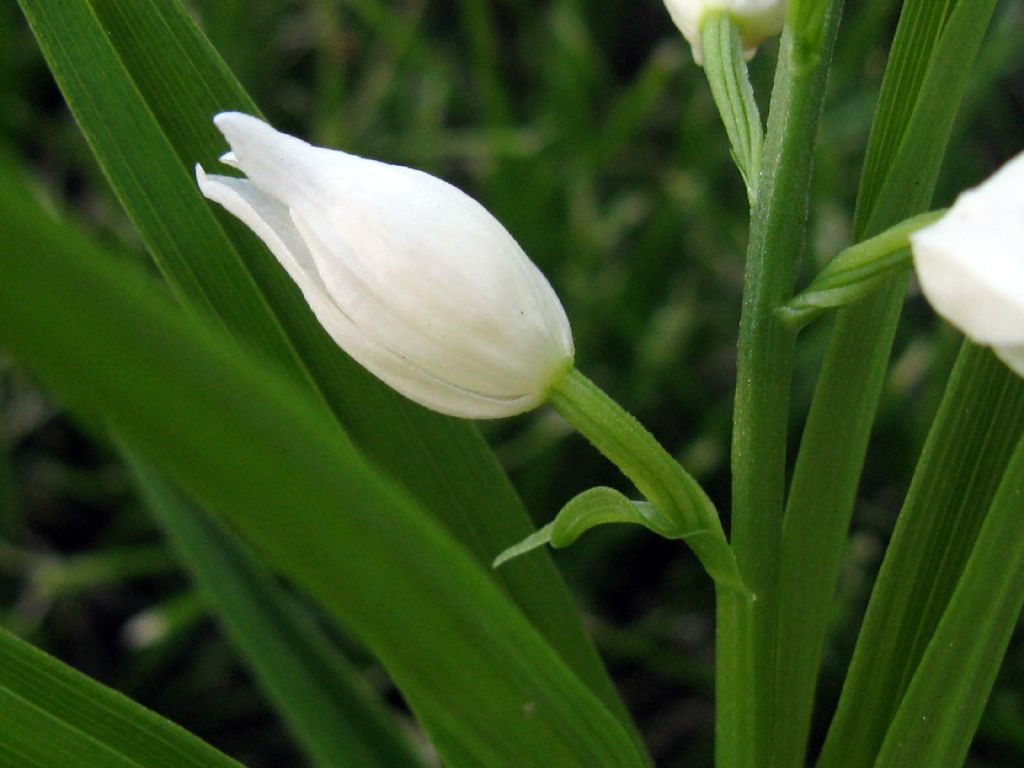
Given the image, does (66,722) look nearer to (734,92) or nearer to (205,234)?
(205,234)

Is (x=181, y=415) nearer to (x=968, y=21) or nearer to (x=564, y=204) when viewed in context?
(x=968, y=21)

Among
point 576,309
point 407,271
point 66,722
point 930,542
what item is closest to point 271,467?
point 407,271

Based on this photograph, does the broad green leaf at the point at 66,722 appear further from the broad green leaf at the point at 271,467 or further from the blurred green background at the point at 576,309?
the blurred green background at the point at 576,309

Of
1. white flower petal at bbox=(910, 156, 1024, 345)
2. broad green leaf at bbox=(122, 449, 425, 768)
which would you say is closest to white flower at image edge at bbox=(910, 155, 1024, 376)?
white flower petal at bbox=(910, 156, 1024, 345)

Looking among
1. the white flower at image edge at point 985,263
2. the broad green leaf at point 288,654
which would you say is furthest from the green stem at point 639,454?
the broad green leaf at point 288,654

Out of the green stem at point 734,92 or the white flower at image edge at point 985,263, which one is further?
the green stem at point 734,92
